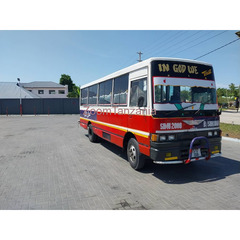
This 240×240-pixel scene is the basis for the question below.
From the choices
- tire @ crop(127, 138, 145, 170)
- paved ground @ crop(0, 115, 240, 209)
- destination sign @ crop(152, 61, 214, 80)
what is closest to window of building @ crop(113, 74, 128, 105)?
tire @ crop(127, 138, 145, 170)

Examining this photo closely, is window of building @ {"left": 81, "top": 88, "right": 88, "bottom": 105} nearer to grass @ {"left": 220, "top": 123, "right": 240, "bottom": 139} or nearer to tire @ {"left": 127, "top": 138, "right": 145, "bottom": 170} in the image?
tire @ {"left": 127, "top": 138, "right": 145, "bottom": 170}

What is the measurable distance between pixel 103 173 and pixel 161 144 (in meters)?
1.88

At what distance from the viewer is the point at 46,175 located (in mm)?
5168

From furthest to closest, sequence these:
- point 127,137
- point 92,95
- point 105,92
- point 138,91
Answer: point 92,95
point 105,92
point 127,137
point 138,91

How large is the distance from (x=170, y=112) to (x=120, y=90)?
2.28 metres

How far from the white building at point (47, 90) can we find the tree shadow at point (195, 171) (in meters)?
58.9

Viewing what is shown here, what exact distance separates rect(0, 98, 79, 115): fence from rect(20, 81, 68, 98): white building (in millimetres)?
30490

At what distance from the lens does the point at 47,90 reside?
61.4m

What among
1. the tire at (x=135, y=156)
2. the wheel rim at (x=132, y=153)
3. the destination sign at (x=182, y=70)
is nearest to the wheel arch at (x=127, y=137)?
the tire at (x=135, y=156)

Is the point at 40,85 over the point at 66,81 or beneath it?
beneath

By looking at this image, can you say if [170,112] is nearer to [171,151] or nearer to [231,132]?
[171,151]

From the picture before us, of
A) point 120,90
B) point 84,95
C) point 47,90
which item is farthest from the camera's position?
point 47,90

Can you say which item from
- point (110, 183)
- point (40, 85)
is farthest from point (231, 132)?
point (40, 85)

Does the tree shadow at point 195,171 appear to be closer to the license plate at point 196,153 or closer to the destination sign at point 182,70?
the license plate at point 196,153
